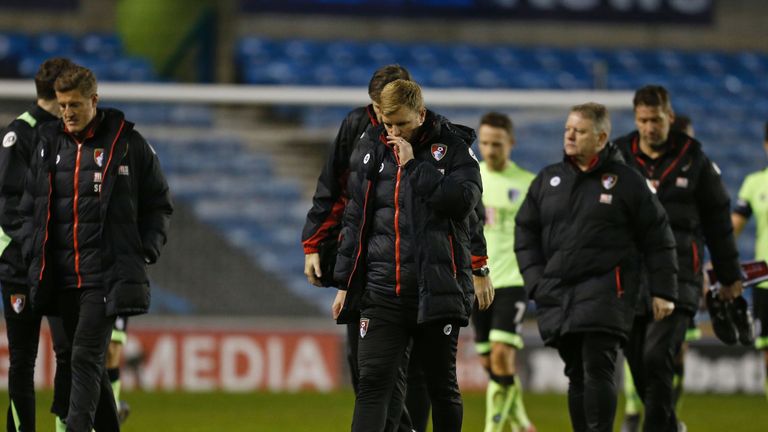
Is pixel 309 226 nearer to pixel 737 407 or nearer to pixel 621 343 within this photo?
pixel 621 343

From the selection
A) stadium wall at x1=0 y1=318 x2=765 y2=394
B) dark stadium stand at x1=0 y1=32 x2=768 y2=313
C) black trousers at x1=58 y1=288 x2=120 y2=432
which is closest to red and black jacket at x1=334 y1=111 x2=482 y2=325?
black trousers at x1=58 y1=288 x2=120 y2=432

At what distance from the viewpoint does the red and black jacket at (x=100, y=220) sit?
6570 millimetres

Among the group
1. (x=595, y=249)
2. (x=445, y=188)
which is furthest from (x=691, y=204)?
(x=445, y=188)

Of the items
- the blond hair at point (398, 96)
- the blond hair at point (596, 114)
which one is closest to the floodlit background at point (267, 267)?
the blond hair at point (596, 114)

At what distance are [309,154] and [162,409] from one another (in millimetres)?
3646

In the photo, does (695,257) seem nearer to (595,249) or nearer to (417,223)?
(595,249)

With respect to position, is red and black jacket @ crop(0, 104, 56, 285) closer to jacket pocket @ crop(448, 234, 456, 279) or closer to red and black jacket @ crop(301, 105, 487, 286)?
red and black jacket @ crop(301, 105, 487, 286)

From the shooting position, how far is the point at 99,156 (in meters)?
6.63

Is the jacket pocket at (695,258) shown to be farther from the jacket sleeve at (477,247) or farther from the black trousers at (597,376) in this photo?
the jacket sleeve at (477,247)

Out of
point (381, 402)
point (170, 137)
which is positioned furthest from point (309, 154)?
point (381, 402)

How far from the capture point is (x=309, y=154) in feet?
47.1

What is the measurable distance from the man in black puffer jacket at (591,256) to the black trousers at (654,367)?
24.2 inches

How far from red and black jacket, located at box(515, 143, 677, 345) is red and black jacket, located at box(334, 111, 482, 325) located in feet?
3.50

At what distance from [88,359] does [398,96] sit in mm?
1890
